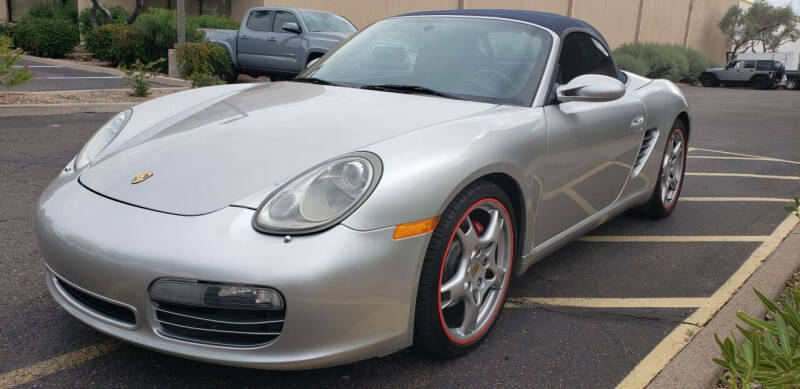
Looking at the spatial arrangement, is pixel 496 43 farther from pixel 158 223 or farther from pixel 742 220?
pixel 742 220

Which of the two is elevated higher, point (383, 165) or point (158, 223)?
point (383, 165)

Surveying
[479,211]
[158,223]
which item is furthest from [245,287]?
[479,211]

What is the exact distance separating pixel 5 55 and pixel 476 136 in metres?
7.44

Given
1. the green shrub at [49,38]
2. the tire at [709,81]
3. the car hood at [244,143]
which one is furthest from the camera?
the tire at [709,81]

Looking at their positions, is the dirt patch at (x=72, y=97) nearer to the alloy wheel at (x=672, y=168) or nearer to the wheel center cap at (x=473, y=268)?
the alloy wheel at (x=672, y=168)

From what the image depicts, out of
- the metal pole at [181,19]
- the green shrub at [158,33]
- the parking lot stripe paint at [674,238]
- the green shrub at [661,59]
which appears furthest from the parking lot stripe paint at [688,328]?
the green shrub at [661,59]

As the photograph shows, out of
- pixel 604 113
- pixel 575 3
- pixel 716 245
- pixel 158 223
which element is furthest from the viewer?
→ pixel 575 3

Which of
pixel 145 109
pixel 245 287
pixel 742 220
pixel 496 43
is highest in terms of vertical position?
pixel 496 43

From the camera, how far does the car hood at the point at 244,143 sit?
234cm

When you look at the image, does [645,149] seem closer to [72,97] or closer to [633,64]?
[72,97]

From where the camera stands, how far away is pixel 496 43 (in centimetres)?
346

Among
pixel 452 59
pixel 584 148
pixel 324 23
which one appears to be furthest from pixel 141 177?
pixel 324 23

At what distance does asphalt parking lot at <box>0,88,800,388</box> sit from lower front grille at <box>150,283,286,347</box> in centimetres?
33

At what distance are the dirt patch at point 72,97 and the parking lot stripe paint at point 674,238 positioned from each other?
23.4 ft
